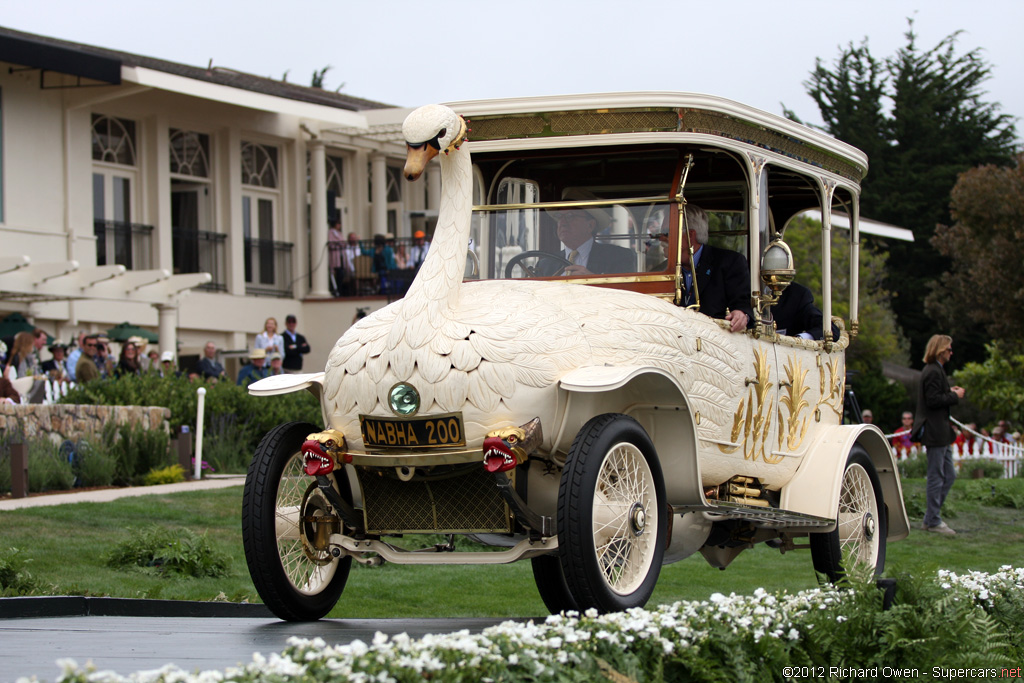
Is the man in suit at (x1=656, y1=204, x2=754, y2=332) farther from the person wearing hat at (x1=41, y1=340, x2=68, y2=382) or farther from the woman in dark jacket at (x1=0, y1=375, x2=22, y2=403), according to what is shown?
the person wearing hat at (x1=41, y1=340, x2=68, y2=382)

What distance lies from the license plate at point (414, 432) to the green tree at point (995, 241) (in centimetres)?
2850

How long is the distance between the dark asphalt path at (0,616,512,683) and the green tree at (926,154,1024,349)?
92.1ft

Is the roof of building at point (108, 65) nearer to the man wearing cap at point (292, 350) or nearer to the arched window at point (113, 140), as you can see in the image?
the arched window at point (113, 140)

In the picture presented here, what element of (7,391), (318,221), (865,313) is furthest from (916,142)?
(7,391)

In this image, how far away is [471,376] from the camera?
6117mm

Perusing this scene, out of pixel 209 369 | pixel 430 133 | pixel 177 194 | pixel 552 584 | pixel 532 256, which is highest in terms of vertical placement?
pixel 177 194

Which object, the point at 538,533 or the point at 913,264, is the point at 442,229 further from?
the point at 913,264

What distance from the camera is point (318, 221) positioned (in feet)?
103

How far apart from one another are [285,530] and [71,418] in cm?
1102

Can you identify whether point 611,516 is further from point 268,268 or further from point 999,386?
point 268,268

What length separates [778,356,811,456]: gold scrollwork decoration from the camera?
8461mm

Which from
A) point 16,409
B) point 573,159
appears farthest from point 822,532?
point 16,409

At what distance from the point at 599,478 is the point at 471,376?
0.73m

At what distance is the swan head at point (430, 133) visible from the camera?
6.61 m
